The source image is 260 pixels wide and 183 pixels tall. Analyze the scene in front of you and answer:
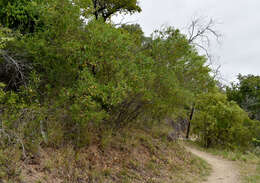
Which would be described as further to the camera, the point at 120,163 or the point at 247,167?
the point at 247,167

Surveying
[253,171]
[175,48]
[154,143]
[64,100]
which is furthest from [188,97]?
[253,171]

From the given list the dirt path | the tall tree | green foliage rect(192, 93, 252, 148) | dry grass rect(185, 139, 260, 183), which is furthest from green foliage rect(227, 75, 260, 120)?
the tall tree

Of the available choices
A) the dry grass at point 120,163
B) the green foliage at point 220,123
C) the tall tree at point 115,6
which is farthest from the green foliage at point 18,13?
the green foliage at point 220,123

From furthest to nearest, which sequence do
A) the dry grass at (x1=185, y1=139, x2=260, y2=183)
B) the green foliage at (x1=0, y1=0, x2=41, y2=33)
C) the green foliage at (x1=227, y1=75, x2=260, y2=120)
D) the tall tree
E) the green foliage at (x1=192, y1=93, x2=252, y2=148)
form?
1. the green foliage at (x1=227, y1=75, x2=260, y2=120)
2. the green foliage at (x1=192, y1=93, x2=252, y2=148)
3. the tall tree
4. the dry grass at (x1=185, y1=139, x2=260, y2=183)
5. the green foliage at (x1=0, y1=0, x2=41, y2=33)

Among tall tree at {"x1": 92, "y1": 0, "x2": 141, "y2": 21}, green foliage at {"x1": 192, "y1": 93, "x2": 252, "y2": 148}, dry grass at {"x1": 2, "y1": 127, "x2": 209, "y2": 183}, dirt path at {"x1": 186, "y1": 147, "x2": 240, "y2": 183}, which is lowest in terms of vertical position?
dirt path at {"x1": 186, "y1": 147, "x2": 240, "y2": 183}

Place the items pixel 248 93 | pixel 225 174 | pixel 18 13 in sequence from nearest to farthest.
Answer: pixel 18 13
pixel 225 174
pixel 248 93

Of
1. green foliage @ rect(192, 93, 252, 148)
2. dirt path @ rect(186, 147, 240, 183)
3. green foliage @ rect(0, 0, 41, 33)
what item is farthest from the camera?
green foliage @ rect(192, 93, 252, 148)

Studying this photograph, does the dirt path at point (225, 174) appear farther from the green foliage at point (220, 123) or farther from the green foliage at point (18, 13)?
the green foliage at point (18, 13)

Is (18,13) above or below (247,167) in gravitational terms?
above

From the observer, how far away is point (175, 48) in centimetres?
624

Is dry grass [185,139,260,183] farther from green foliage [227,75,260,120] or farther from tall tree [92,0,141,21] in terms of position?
green foliage [227,75,260,120]

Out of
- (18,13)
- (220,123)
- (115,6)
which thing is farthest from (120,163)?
(220,123)

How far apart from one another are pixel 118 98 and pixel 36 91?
2073 mm

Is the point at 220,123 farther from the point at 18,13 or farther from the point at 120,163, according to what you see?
the point at 18,13
